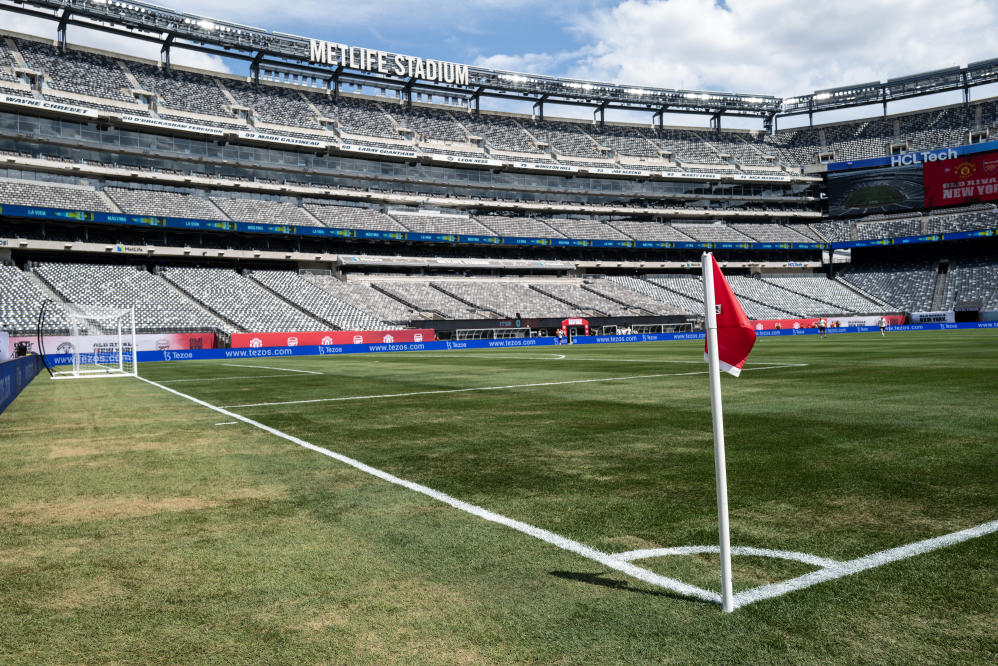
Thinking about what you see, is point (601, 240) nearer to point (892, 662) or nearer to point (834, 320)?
point (834, 320)

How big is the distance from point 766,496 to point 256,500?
4244mm

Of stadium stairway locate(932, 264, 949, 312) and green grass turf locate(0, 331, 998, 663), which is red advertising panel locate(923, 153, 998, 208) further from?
green grass turf locate(0, 331, 998, 663)

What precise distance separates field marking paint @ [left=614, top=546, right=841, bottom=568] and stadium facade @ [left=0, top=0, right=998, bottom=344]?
42.3 metres

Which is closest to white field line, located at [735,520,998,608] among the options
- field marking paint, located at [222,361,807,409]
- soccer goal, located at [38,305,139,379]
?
field marking paint, located at [222,361,807,409]

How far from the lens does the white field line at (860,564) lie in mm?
3359

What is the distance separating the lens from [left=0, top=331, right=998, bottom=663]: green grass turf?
2.98m

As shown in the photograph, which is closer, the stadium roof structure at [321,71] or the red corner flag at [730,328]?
the red corner flag at [730,328]

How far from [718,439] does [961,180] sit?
83541mm

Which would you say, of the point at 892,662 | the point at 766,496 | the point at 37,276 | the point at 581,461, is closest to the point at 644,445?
Result: the point at 581,461

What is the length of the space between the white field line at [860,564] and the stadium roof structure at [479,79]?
69.4 metres

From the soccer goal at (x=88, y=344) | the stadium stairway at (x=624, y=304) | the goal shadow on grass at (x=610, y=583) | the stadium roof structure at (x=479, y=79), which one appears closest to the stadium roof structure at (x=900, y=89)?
the stadium roof structure at (x=479, y=79)

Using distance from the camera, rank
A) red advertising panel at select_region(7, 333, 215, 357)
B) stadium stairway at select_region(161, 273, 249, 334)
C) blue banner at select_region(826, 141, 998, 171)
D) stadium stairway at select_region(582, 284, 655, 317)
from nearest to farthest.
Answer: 1. red advertising panel at select_region(7, 333, 215, 357)
2. stadium stairway at select_region(161, 273, 249, 334)
3. stadium stairway at select_region(582, 284, 655, 317)
4. blue banner at select_region(826, 141, 998, 171)

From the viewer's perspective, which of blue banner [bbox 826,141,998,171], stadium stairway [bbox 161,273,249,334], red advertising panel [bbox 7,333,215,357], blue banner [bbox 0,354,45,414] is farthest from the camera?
blue banner [bbox 826,141,998,171]

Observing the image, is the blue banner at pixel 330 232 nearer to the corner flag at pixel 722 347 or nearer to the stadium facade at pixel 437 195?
the stadium facade at pixel 437 195
